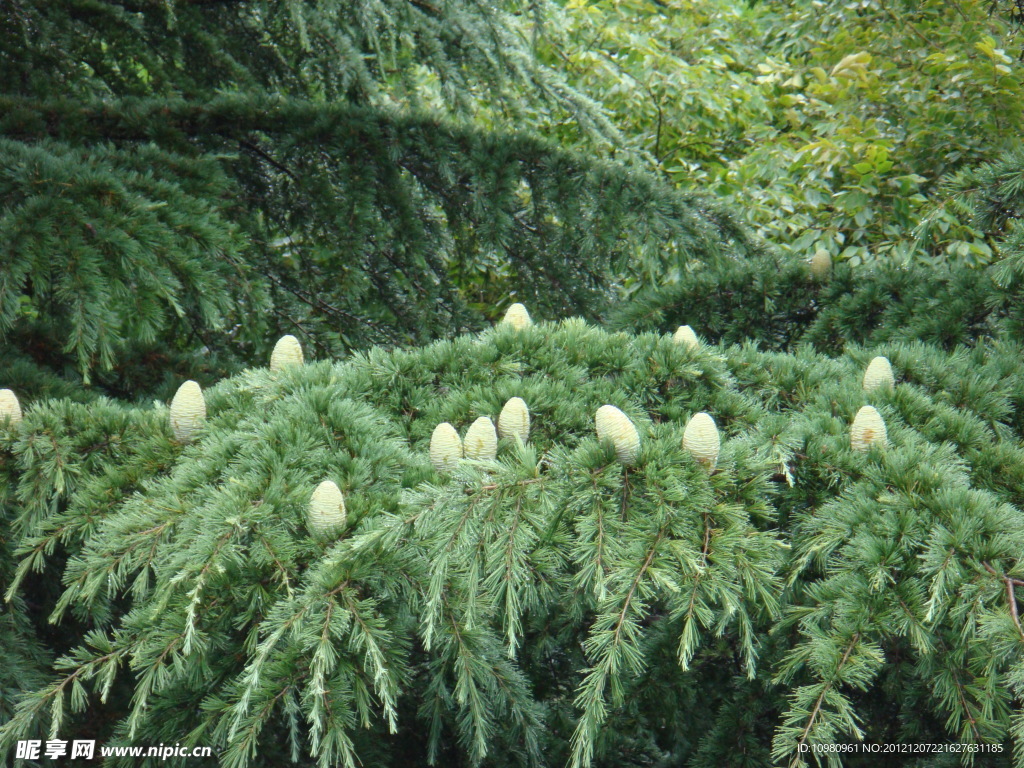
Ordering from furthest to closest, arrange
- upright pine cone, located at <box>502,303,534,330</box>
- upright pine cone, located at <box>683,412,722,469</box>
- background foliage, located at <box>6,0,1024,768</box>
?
upright pine cone, located at <box>502,303,534,330</box> < upright pine cone, located at <box>683,412,722,469</box> < background foliage, located at <box>6,0,1024,768</box>

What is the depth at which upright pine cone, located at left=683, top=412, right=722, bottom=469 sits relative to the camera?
1.49m

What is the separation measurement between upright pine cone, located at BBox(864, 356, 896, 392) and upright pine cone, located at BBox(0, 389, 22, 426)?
176 cm

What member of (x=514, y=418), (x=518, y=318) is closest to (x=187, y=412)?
(x=514, y=418)

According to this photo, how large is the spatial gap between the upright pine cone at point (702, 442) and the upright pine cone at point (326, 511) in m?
0.57

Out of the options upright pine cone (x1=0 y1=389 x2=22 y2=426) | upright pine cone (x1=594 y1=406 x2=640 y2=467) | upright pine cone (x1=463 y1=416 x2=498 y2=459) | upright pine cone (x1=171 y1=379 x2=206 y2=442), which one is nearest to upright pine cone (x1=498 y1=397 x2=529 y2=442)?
upright pine cone (x1=463 y1=416 x2=498 y2=459)

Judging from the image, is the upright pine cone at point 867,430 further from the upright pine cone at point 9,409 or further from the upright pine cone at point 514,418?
the upright pine cone at point 9,409

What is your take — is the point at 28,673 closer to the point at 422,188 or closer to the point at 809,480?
the point at 809,480

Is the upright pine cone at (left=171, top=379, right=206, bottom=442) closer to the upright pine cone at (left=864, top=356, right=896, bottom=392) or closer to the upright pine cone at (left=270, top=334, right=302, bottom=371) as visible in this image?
the upright pine cone at (left=270, top=334, right=302, bottom=371)

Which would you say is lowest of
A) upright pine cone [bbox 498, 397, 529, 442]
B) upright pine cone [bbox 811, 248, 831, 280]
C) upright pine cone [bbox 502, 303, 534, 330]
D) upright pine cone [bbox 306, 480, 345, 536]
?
upright pine cone [bbox 306, 480, 345, 536]

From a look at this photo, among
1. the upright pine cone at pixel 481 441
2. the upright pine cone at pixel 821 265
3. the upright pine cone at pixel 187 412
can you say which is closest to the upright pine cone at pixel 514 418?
the upright pine cone at pixel 481 441

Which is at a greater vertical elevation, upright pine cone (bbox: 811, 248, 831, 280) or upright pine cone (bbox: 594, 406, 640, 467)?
upright pine cone (bbox: 811, 248, 831, 280)

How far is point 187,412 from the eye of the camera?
69.3 inches

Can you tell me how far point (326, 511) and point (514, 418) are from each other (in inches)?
16.1

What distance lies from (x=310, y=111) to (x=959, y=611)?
2.54m
